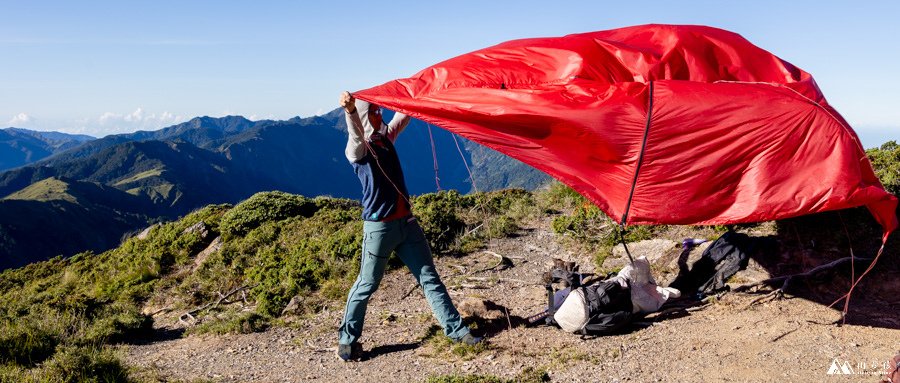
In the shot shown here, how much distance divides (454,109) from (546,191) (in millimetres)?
8978

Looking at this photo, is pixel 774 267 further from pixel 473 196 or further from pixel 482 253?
pixel 473 196

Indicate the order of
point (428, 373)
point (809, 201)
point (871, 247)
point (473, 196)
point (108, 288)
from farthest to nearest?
point (473, 196), point (108, 288), point (871, 247), point (428, 373), point (809, 201)

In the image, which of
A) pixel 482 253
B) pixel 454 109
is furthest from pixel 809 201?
pixel 482 253

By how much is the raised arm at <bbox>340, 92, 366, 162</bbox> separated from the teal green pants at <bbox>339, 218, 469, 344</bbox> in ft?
2.28

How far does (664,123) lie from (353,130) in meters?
2.89

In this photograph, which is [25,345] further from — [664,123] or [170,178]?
[170,178]

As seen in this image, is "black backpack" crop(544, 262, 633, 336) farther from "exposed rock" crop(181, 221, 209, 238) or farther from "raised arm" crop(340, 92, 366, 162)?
"exposed rock" crop(181, 221, 209, 238)

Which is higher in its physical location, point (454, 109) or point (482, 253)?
point (454, 109)

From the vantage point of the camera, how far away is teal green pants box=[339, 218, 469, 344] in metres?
5.63

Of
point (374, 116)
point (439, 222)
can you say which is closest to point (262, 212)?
point (439, 222)

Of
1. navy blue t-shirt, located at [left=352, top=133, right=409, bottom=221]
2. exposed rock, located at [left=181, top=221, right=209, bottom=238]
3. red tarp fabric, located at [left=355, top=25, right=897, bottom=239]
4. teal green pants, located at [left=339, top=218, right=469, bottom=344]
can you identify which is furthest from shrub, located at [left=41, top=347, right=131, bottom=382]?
exposed rock, located at [left=181, top=221, right=209, bottom=238]

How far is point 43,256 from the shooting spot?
66438 millimetres
